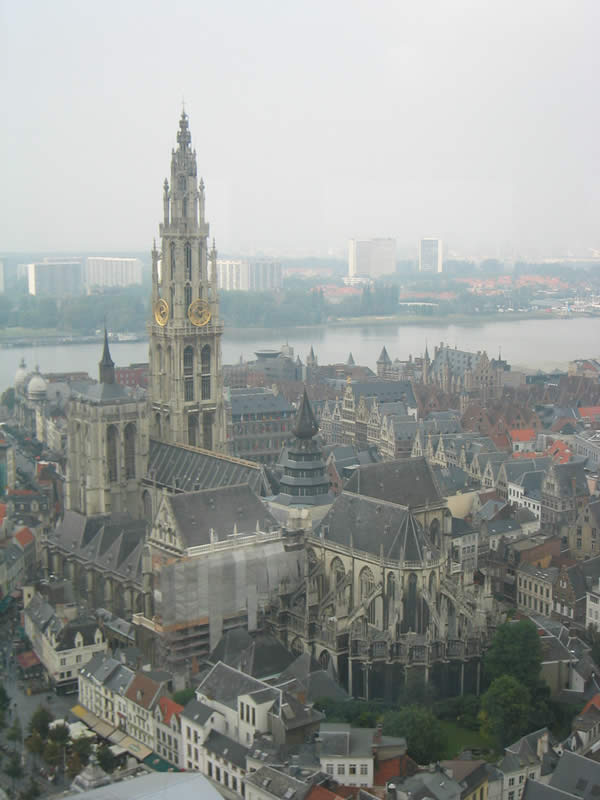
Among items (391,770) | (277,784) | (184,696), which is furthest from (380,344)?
(277,784)

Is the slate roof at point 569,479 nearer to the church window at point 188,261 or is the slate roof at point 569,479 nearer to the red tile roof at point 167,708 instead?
the church window at point 188,261

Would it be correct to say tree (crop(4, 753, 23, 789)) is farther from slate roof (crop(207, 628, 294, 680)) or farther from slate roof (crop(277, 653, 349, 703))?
slate roof (crop(277, 653, 349, 703))

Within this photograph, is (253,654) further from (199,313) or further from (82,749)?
(199,313)

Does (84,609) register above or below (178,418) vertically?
below

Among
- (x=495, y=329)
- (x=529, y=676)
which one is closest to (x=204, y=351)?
(x=529, y=676)

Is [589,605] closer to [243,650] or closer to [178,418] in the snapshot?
[243,650]

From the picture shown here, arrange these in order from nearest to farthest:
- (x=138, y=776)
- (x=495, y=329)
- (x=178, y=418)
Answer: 1. (x=138, y=776)
2. (x=178, y=418)
3. (x=495, y=329)
